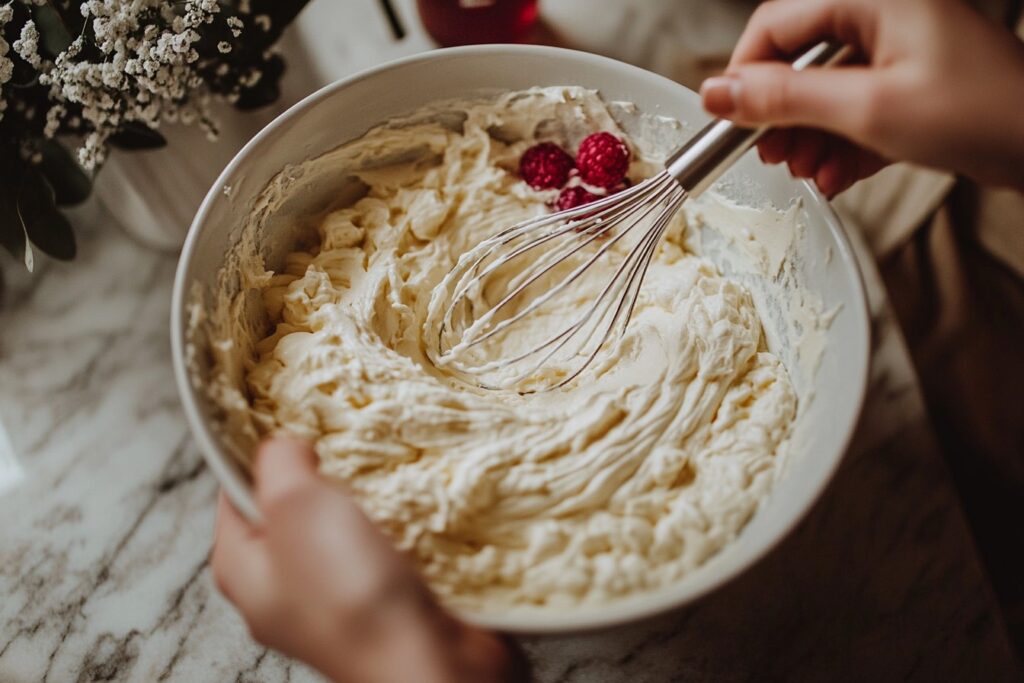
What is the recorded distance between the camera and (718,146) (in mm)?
645

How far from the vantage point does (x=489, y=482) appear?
2.13 feet

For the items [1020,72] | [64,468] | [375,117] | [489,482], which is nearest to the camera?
[1020,72]

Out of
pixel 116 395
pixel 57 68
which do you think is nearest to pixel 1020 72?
pixel 57 68

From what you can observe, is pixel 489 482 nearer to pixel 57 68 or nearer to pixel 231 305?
pixel 231 305

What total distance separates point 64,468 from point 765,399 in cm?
85

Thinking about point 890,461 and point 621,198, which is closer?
point 621,198

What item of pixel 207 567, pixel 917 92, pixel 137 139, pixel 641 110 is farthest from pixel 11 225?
pixel 917 92

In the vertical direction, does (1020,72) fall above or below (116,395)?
above

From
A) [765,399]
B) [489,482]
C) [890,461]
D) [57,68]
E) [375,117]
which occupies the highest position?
[57,68]

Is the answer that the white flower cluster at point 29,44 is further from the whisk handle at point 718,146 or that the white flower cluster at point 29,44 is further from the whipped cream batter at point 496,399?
the whisk handle at point 718,146

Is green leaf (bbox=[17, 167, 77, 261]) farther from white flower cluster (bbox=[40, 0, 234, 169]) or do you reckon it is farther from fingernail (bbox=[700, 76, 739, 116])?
fingernail (bbox=[700, 76, 739, 116])

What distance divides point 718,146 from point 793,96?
93mm

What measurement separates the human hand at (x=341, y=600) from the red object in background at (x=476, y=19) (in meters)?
0.68

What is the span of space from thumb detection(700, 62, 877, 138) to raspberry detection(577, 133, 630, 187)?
8.2 inches
